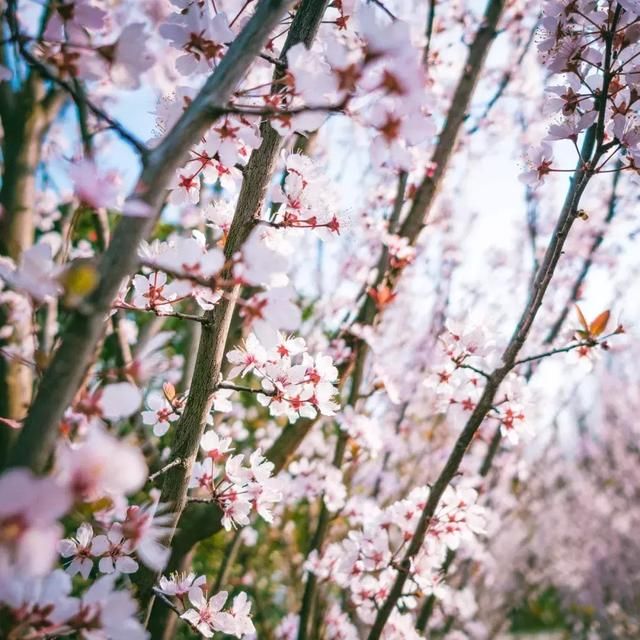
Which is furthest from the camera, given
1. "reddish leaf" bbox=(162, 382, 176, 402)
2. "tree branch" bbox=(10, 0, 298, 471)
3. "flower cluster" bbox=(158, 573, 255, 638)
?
"reddish leaf" bbox=(162, 382, 176, 402)

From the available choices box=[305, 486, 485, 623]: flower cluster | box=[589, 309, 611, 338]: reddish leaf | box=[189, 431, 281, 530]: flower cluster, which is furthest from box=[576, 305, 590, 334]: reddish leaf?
box=[189, 431, 281, 530]: flower cluster

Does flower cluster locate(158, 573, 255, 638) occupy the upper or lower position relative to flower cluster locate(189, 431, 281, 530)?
lower

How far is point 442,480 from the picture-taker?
150cm

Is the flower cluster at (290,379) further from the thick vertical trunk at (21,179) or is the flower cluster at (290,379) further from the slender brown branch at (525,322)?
the thick vertical trunk at (21,179)

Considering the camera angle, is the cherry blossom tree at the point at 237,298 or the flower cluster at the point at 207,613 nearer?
the cherry blossom tree at the point at 237,298

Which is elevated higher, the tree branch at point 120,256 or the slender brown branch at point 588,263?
the slender brown branch at point 588,263

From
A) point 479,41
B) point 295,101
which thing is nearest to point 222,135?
point 295,101

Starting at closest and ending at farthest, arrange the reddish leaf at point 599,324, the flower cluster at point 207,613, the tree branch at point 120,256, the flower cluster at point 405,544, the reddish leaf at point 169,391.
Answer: the tree branch at point 120,256 < the flower cluster at point 207,613 < the reddish leaf at point 169,391 < the reddish leaf at point 599,324 < the flower cluster at point 405,544

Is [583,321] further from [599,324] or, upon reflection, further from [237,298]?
[237,298]

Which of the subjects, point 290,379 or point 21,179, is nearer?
point 290,379

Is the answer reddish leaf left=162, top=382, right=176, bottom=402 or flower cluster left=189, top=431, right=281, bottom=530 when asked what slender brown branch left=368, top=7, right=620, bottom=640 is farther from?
reddish leaf left=162, top=382, right=176, bottom=402

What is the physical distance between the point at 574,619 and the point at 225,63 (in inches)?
479

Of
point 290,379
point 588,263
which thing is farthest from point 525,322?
point 588,263

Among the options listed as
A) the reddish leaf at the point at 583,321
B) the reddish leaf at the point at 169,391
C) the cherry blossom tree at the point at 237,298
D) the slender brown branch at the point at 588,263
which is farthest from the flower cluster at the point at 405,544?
the slender brown branch at the point at 588,263
